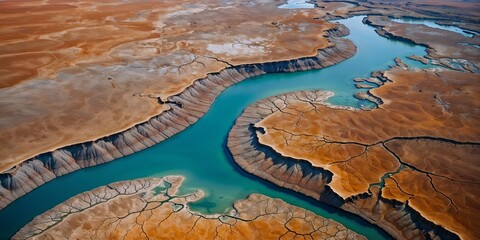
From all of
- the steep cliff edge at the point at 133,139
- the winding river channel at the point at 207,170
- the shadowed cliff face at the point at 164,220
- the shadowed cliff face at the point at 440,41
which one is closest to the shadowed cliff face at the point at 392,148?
the winding river channel at the point at 207,170

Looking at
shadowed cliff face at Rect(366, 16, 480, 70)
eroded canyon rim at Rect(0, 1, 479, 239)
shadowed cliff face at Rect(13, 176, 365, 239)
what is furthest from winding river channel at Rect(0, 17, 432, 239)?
shadowed cliff face at Rect(366, 16, 480, 70)

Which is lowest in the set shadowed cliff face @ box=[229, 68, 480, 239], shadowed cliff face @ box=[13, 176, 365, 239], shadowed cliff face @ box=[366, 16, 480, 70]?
shadowed cliff face @ box=[13, 176, 365, 239]

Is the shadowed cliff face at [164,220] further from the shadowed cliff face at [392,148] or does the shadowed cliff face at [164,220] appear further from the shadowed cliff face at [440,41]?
the shadowed cliff face at [440,41]

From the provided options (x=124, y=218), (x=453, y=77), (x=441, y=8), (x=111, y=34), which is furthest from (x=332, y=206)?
(x=441, y=8)

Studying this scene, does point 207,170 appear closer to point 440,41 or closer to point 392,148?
point 392,148

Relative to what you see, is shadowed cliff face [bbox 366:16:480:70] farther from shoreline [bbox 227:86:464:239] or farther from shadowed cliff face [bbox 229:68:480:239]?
shoreline [bbox 227:86:464:239]

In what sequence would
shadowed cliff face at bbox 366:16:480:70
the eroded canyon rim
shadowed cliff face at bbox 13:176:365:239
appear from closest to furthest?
shadowed cliff face at bbox 13:176:365:239 → the eroded canyon rim → shadowed cliff face at bbox 366:16:480:70
